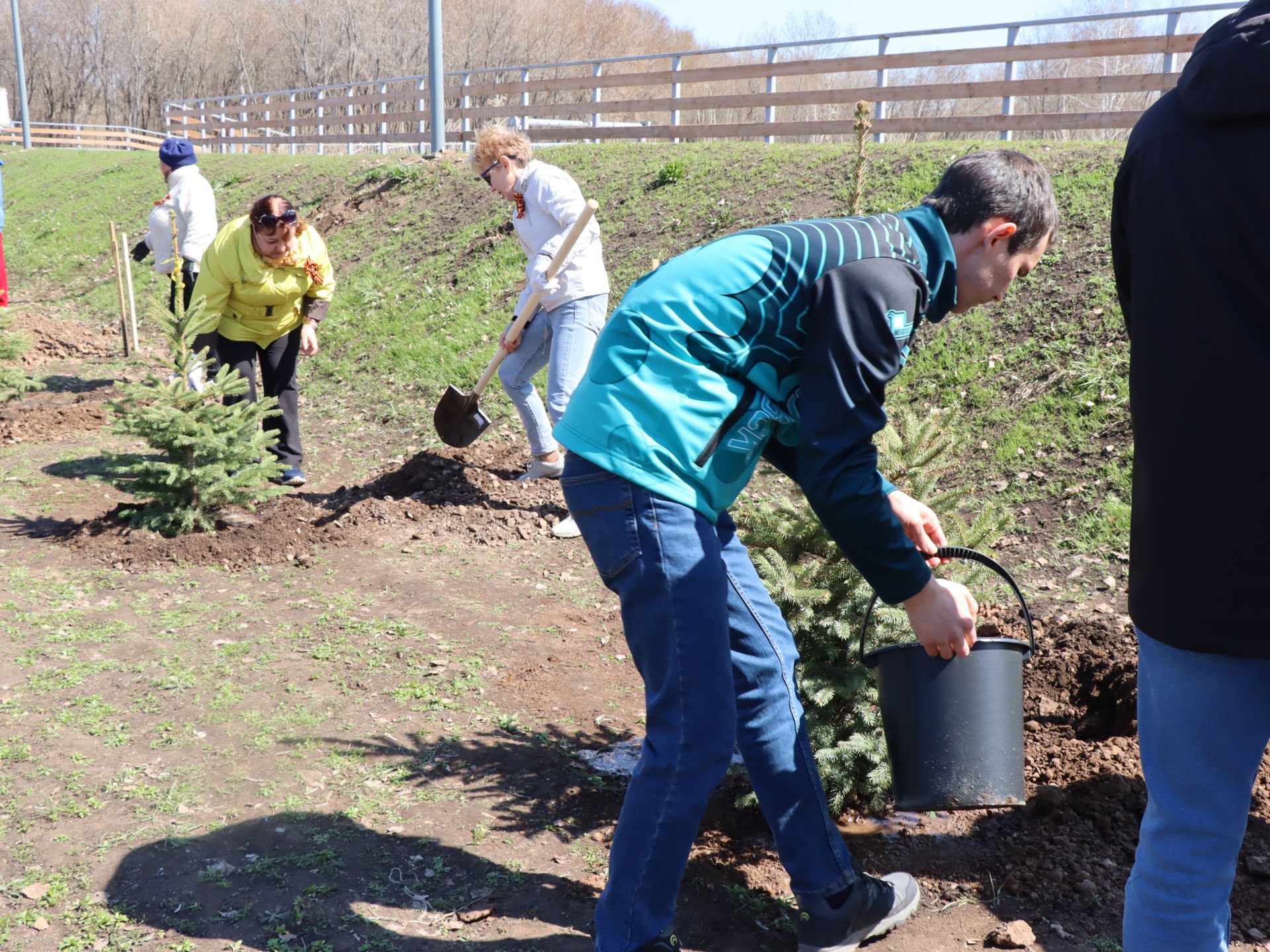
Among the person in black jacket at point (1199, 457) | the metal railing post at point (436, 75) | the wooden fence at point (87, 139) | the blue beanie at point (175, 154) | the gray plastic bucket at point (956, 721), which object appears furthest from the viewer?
the wooden fence at point (87, 139)

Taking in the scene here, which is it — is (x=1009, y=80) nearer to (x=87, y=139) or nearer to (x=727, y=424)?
(x=727, y=424)

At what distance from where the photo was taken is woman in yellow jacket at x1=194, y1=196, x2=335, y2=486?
5.77 metres

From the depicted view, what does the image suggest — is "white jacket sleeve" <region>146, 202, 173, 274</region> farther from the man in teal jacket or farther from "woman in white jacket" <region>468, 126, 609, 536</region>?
the man in teal jacket

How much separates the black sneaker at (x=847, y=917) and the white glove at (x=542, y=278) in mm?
3673

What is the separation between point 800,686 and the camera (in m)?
2.87

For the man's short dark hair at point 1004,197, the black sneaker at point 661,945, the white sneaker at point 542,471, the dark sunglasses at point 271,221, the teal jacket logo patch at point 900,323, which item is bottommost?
the black sneaker at point 661,945

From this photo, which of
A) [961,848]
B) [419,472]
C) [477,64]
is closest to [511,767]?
[961,848]

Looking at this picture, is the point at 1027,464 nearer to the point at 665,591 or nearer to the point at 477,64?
the point at 665,591

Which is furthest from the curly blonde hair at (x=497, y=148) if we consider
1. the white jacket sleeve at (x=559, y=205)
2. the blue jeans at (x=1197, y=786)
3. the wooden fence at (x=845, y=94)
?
the wooden fence at (x=845, y=94)

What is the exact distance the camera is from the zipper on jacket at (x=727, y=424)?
2096 millimetres

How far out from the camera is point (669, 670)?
82.5 inches

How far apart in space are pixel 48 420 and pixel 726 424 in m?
7.17

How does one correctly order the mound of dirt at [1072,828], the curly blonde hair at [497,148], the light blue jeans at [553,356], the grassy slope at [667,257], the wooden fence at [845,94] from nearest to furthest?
1. the mound of dirt at [1072,828]
2. the curly blonde hair at [497,148]
3. the light blue jeans at [553,356]
4. the grassy slope at [667,257]
5. the wooden fence at [845,94]

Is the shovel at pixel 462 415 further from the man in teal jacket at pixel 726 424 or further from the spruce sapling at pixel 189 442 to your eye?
the man in teal jacket at pixel 726 424
